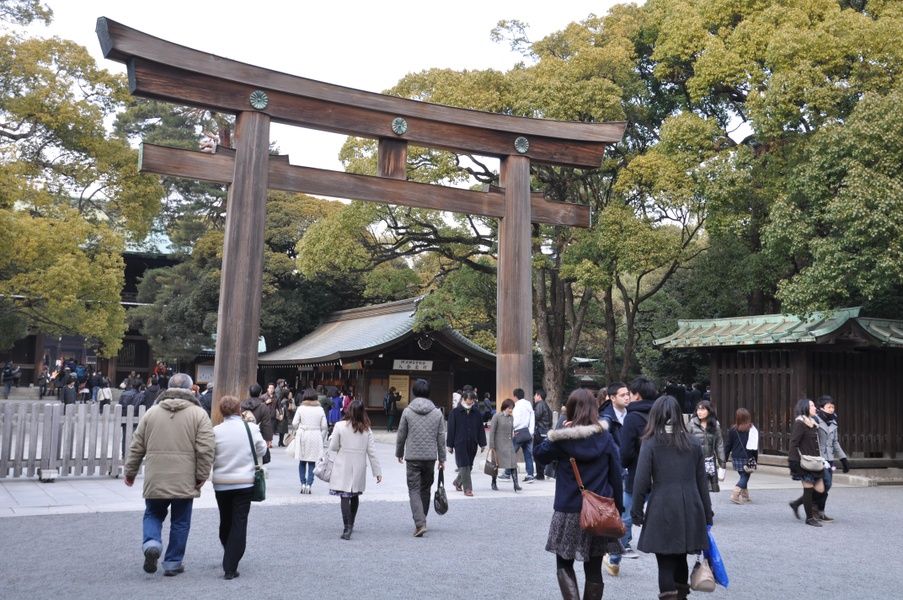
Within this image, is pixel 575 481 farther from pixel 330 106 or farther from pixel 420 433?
pixel 330 106

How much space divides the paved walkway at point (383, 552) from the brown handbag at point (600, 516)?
1.20 metres

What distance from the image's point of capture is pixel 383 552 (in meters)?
7.63

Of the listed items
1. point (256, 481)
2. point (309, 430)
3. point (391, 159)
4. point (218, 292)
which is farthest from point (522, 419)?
point (218, 292)

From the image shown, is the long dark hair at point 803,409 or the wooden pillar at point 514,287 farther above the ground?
the wooden pillar at point 514,287

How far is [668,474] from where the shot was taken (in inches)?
211

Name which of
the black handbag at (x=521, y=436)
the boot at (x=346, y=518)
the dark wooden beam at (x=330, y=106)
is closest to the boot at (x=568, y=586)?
the boot at (x=346, y=518)

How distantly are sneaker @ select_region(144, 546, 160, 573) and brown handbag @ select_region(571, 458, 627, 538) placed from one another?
3.36 m

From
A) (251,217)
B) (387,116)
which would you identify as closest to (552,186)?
(387,116)

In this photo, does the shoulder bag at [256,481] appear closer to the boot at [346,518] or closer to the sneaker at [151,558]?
the sneaker at [151,558]

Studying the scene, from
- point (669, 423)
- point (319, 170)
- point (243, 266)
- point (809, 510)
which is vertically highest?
point (319, 170)

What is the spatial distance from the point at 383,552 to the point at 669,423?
337cm

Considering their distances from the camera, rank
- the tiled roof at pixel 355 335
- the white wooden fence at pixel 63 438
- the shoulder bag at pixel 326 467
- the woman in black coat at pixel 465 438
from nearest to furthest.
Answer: the shoulder bag at pixel 326 467 → the white wooden fence at pixel 63 438 → the woman in black coat at pixel 465 438 → the tiled roof at pixel 355 335

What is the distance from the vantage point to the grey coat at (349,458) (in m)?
8.30

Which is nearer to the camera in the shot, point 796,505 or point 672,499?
point 672,499
